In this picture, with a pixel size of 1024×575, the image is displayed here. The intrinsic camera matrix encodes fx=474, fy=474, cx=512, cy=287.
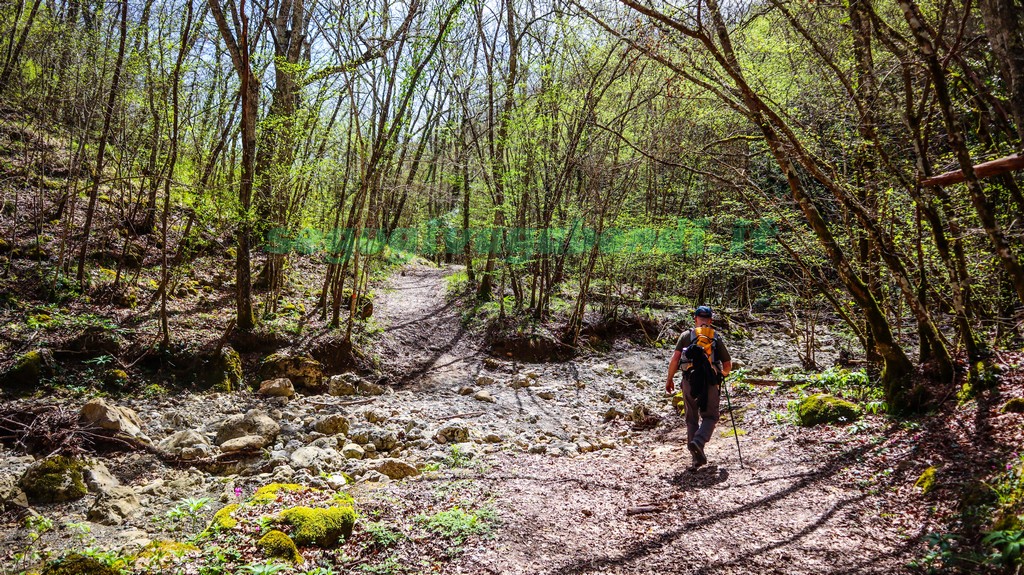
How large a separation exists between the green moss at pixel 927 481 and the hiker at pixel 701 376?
1.72 m

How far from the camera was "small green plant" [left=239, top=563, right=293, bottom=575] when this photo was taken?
2.76 meters

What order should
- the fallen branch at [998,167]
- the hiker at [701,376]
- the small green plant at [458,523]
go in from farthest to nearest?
the hiker at [701,376]
the small green plant at [458,523]
the fallen branch at [998,167]

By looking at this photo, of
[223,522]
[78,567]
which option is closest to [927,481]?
[223,522]

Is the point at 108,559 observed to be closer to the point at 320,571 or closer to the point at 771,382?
the point at 320,571

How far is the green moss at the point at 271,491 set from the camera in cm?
394

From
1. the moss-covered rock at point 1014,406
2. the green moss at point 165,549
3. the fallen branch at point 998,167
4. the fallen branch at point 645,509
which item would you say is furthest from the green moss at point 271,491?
the moss-covered rock at point 1014,406

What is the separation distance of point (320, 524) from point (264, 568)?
60 centimetres

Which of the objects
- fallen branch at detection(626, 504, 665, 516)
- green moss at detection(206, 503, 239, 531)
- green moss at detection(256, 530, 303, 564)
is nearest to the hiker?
fallen branch at detection(626, 504, 665, 516)

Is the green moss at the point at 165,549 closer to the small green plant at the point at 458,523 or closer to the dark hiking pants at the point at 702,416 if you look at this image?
the small green plant at the point at 458,523

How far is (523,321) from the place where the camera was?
1198 cm

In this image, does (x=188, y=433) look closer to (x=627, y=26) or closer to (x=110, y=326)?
(x=110, y=326)

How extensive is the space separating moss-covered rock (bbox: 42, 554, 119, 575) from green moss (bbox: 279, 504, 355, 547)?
1.00 metres

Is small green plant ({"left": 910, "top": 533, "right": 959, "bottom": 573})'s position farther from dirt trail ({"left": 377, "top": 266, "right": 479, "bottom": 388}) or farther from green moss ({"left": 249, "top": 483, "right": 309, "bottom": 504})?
dirt trail ({"left": 377, "top": 266, "right": 479, "bottom": 388})

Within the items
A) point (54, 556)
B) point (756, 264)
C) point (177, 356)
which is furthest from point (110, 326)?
point (756, 264)
